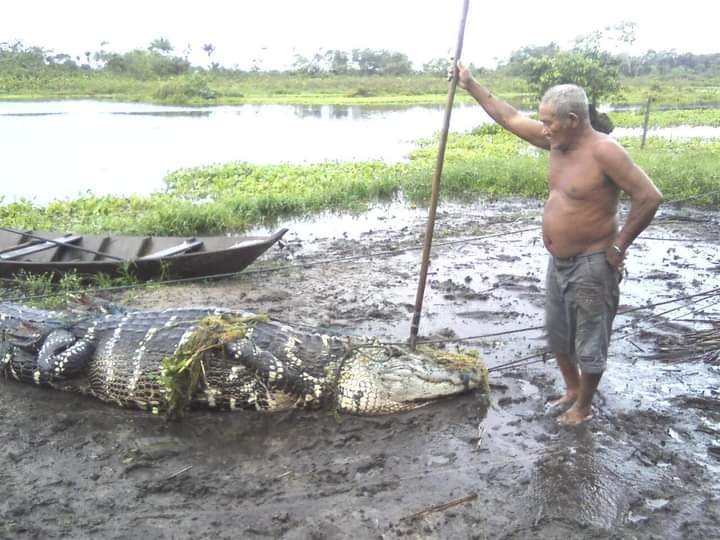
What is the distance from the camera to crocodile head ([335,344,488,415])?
11.8 ft

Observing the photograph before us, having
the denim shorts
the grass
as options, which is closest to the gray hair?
the denim shorts

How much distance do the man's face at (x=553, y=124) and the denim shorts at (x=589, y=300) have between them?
23.1 inches

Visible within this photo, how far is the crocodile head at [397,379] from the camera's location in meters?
3.59

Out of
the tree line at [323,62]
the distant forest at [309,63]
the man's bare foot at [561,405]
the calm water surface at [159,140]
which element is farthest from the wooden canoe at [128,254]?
the distant forest at [309,63]

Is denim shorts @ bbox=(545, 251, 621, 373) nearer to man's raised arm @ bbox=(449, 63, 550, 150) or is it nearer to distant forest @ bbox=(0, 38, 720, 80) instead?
man's raised arm @ bbox=(449, 63, 550, 150)

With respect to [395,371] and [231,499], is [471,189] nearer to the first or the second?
[395,371]

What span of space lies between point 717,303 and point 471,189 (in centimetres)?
546

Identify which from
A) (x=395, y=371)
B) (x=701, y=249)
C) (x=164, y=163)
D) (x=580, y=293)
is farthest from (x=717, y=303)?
(x=164, y=163)

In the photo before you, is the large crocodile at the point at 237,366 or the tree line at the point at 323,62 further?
the tree line at the point at 323,62

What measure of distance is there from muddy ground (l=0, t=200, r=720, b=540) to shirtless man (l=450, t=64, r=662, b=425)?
0.52 metres

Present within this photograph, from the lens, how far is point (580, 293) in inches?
118

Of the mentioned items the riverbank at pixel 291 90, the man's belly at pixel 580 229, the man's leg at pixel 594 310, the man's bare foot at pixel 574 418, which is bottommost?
the man's bare foot at pixel 574 418

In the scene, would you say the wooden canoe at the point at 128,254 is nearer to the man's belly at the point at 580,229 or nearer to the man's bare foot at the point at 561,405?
the man's bare foot at the point at 561,405

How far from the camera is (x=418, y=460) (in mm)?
3158
